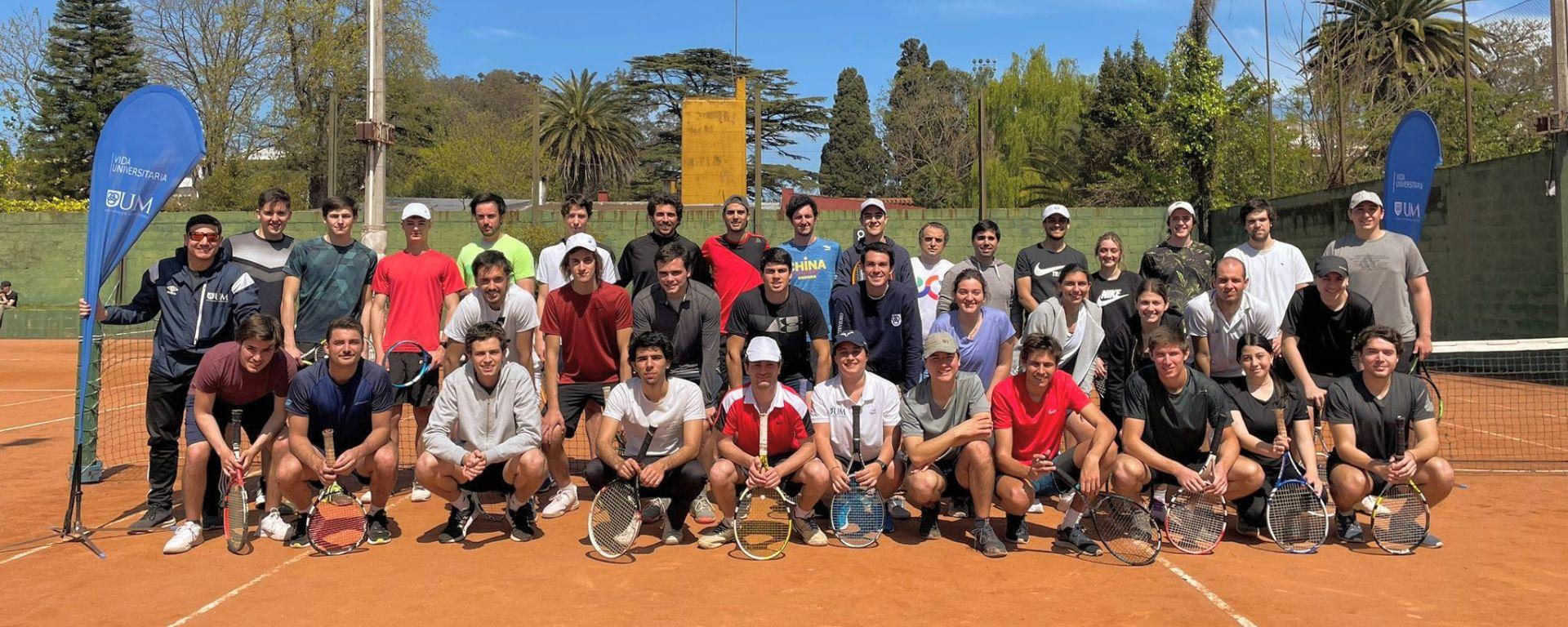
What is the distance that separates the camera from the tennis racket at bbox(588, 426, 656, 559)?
6.05 metres

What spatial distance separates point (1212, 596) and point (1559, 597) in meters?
1.65

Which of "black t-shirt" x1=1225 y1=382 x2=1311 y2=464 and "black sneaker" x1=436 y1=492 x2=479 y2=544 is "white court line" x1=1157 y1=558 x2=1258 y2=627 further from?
"black sneaker" x1=436 y1=492 x2=479 y2=544

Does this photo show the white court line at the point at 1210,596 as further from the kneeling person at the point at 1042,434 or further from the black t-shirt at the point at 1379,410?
the black t-shirt at the point at 1379,410

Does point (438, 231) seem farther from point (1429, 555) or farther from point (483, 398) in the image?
point (1429, 555)

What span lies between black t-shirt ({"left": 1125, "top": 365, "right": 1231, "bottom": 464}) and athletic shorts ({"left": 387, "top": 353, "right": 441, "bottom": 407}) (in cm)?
434

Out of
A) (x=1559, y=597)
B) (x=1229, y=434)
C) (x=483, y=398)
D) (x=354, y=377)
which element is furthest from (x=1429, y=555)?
(x=354, y=377)

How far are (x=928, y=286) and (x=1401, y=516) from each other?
10.9 ft

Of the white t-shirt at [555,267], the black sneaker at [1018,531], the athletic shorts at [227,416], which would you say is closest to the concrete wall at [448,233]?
the white t-shirt at [555,267]

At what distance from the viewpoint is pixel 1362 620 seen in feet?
16.3

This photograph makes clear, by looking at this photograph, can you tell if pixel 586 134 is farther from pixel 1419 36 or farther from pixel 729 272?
pixel 729 272

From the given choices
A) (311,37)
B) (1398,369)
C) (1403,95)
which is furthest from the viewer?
(311,37)

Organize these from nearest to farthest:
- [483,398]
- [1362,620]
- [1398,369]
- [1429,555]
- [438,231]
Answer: [1362,620], [1429,555], [483,398], [1398,369], [438,231]

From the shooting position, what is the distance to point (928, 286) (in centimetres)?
813

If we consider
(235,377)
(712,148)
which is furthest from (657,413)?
(712,148)
